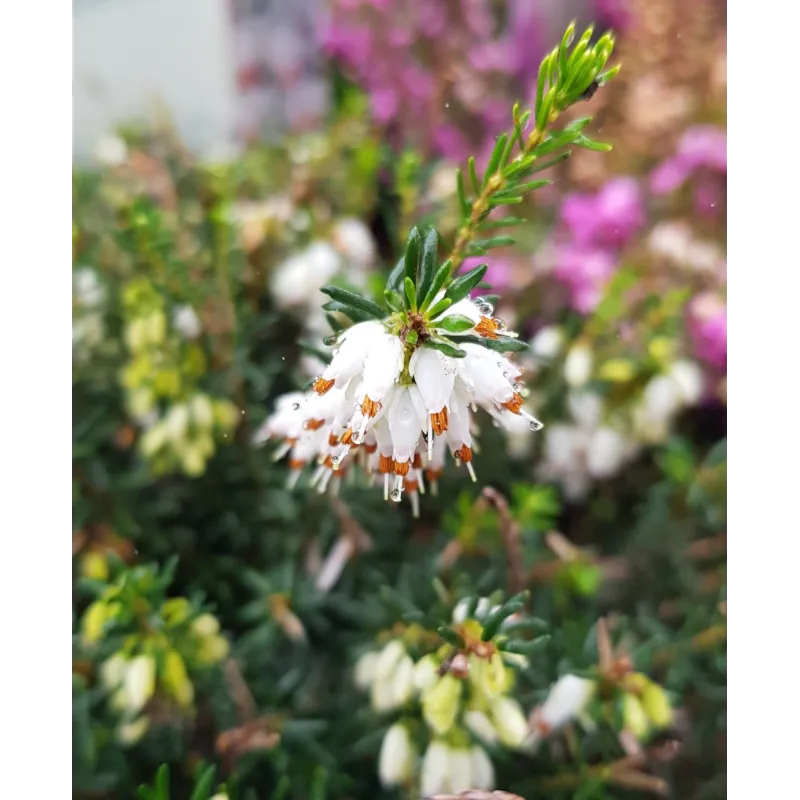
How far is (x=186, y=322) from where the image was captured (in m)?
0.89

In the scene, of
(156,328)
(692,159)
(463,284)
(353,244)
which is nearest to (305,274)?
(353,244)

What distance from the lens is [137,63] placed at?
1.10m

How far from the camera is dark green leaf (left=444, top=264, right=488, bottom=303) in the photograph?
407 millimetres

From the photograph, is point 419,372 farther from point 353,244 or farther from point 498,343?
point 353,244

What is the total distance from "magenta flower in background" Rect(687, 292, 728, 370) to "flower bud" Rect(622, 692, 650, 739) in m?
0.51

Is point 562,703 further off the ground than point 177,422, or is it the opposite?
point 177,422

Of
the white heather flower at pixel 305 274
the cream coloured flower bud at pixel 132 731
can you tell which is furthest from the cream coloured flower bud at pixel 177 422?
the cream coloured flower bud at pixel 132 731

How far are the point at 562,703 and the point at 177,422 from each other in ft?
1.69

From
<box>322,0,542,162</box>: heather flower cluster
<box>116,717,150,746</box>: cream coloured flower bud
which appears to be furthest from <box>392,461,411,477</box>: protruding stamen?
<box>322,0,542,162</box>: heather flower cluster

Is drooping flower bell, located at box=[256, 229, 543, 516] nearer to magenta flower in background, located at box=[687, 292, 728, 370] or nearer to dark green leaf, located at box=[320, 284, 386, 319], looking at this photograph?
dark green leaf, located at box=[320, 284, 386, 319]

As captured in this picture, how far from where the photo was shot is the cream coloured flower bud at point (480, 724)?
1.94 feet
